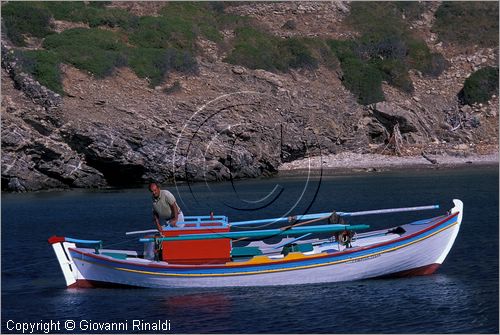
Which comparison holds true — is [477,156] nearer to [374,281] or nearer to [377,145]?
[377,145]

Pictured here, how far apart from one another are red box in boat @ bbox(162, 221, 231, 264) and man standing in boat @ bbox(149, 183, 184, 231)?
39cm

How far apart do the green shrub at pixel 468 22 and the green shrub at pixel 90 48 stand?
3000 cm

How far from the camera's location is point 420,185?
4962 centimetres

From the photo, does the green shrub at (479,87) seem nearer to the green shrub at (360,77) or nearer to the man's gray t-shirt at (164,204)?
the green shrub at (360,77)

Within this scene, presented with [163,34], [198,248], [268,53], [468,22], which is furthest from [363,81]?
[198,248]

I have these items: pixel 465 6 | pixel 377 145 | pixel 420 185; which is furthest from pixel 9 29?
pixel 465 6

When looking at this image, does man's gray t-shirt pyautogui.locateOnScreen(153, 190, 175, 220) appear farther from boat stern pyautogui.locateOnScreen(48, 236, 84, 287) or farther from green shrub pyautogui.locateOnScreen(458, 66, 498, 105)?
green shrub pyautogui.locateOnScreen(458, 66, 498, 105)

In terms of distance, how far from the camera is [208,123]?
190ft

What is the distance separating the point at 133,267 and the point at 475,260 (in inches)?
379

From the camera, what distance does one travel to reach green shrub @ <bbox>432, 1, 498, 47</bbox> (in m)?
79.6

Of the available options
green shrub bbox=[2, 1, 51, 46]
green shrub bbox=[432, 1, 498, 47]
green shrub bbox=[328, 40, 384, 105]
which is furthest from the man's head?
green shrub bbox=[432, 1, 498, 47]

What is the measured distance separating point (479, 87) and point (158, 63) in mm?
24424

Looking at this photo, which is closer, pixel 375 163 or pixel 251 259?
pixel 251 259

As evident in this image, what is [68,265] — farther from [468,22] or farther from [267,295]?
[468,22]
